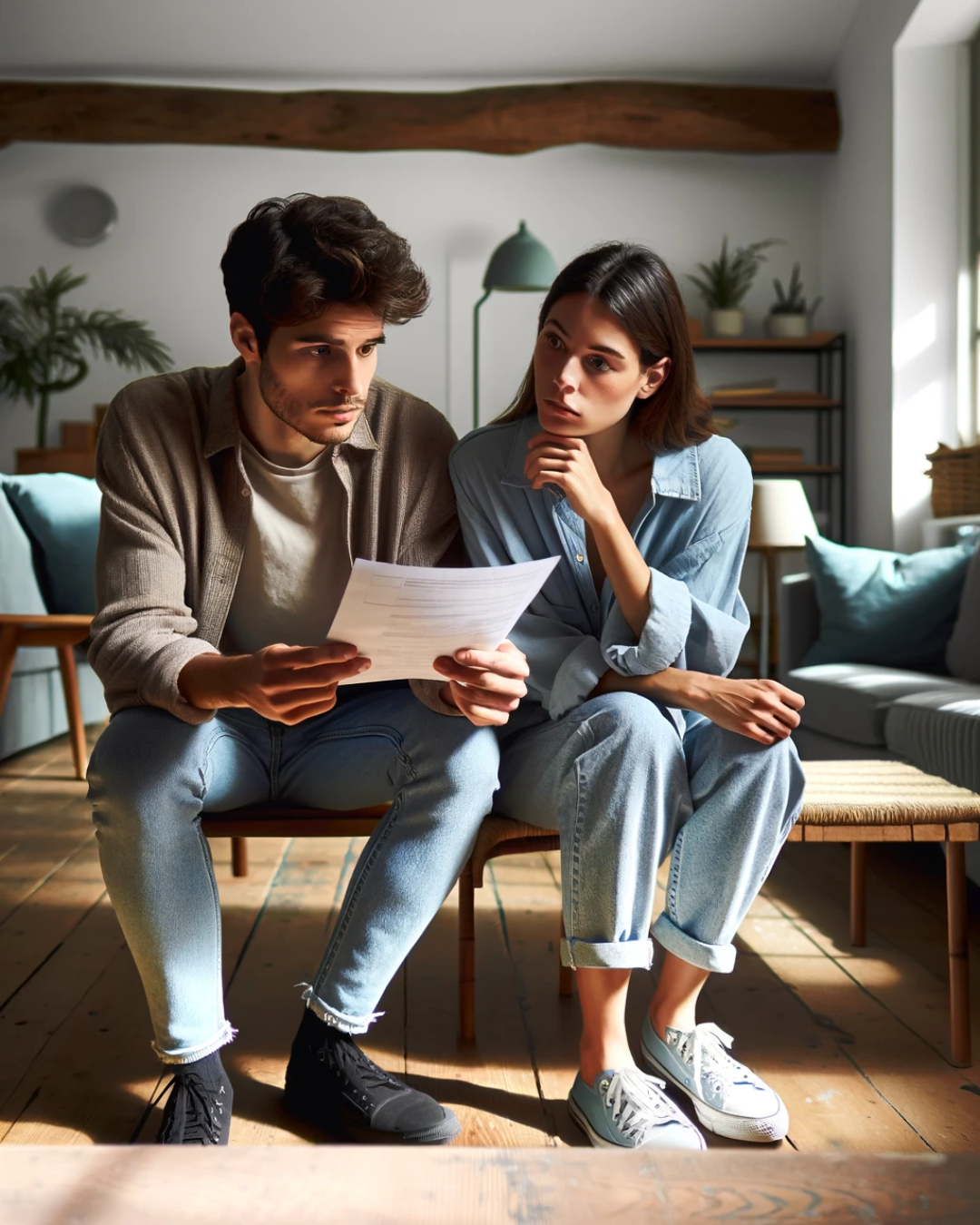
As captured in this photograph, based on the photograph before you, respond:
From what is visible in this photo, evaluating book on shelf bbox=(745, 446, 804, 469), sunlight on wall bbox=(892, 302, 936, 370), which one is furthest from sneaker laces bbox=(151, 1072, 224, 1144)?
book on shelf bbox=(745, 446, 804, 469)

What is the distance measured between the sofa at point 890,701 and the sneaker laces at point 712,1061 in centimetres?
81

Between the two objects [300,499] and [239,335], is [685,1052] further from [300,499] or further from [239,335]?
[239,335]

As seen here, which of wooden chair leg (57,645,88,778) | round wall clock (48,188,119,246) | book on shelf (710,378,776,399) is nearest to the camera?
wooden chair leg (57,645,88,778)

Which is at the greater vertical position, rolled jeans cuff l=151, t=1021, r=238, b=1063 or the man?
the man

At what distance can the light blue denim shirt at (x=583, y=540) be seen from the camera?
57.4 inches

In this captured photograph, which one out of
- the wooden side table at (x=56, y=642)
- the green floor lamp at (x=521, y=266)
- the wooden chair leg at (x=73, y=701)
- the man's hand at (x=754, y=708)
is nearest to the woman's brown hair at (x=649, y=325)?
the man's hand at (x=754, y=708)

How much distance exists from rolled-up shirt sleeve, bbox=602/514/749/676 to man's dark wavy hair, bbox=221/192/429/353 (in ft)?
1.54


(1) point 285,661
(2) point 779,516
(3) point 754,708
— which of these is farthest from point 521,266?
(1) point 285,661

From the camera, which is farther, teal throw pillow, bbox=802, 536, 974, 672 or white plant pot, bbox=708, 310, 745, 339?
white plant pot, bbox=708, 310, 745, 339

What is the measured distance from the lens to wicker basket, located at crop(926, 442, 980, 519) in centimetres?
346

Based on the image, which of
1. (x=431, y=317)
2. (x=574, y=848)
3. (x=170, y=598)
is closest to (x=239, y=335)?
(x=170, y=598)

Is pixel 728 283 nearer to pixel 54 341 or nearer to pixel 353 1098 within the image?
pixel 54 341

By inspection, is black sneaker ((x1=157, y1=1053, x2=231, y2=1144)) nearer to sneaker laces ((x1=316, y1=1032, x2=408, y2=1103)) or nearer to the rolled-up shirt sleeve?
sneaker laces ((x1=316, y1=1032, x2=408, y2=1103))

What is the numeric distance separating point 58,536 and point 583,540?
2536 millimetres
